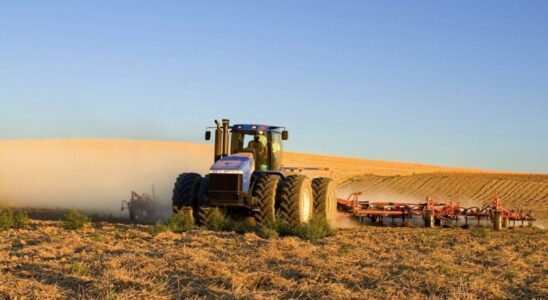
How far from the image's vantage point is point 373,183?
3981 cm

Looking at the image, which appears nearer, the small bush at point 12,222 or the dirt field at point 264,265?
the dirt field at point 264,265

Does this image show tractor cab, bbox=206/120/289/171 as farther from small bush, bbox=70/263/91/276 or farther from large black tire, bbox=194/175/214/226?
small bush, bbox=70/263/91/276

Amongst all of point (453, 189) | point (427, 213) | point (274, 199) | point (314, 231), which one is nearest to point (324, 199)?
point (274, 199)

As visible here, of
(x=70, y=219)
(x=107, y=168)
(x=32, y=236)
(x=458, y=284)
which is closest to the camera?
(x=458, y=284)

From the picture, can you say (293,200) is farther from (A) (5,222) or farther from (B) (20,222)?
(A) (5,222)

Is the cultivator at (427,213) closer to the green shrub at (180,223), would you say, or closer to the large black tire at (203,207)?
the large black tire at (203,207)

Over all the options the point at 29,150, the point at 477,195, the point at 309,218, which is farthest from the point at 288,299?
the point at 29,150

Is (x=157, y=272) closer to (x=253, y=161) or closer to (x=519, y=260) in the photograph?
(x=519, y=260)

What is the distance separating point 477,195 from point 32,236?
2651cm

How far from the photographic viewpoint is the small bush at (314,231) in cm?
1400

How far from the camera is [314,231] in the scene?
46.0ft

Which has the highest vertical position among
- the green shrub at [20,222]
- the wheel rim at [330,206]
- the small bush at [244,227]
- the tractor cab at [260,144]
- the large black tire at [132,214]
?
the tractor cab at [260,144]

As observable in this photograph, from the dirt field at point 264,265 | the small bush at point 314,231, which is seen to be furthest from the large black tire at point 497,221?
the small bush at point 314,231

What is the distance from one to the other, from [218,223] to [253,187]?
1227 mm
